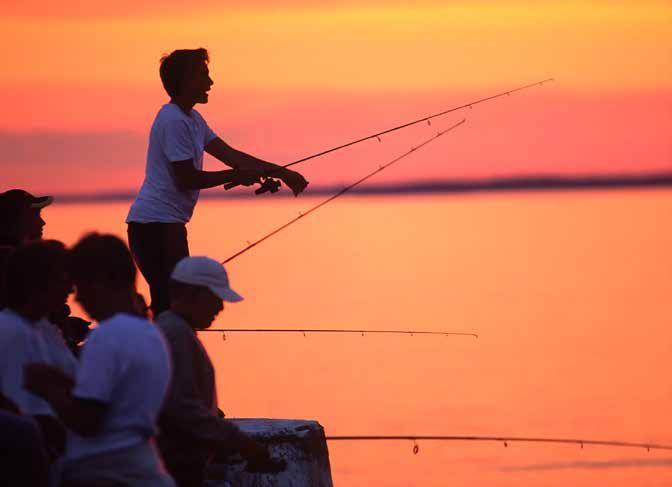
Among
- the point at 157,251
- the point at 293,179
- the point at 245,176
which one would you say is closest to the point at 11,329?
the point at 157,251

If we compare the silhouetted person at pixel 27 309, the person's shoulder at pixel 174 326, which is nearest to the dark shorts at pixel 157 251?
the person's shoulder at pixel 174 326

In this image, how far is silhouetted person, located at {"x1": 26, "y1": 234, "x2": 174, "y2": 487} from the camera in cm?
511

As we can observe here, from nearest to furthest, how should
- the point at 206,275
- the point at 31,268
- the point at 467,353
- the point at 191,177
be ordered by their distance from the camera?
the point at 31,268
the point at 206,275
the point at 191,177
the point at 467,353

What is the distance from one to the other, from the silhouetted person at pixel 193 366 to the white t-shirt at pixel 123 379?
98 centimetres

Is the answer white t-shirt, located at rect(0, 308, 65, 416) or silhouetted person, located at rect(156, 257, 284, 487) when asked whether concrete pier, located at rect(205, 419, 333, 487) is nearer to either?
silhouetted person, located at rect(156, 257, 284, 487)

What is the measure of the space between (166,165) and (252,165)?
610 millimetres

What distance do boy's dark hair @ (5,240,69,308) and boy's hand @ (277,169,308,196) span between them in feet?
9.85

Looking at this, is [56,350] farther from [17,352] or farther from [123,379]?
[123,379]

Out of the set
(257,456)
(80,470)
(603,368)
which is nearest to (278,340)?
(603,368)

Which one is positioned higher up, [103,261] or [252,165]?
[252,165]

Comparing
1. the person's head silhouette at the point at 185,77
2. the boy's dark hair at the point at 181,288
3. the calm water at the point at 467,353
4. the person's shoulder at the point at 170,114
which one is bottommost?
the calm water at the point at 467,353

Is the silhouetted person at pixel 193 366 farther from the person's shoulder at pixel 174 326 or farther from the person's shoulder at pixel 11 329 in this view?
the person's shoulder at pixel 11 329

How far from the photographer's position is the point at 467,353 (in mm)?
19859

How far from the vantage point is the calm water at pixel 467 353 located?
1441 centimetres
